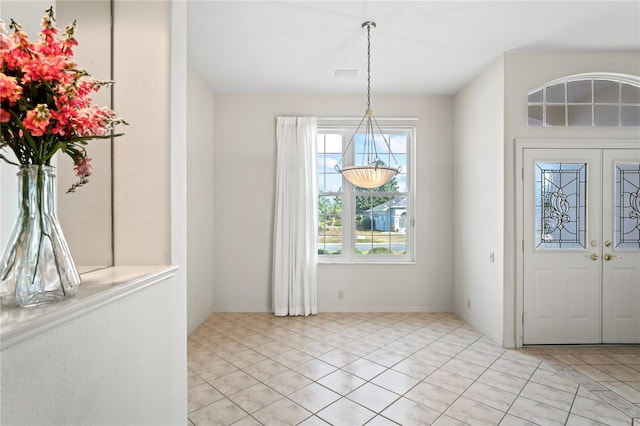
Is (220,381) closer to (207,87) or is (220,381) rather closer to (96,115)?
(96,115)

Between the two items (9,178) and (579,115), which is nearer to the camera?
(9,178)

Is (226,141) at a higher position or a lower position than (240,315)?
higher

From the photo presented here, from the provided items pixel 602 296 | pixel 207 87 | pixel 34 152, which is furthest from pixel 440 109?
pixel 34 152

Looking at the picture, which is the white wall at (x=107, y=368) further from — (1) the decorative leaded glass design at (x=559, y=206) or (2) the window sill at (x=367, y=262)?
(1) the decorative leaded glass design at (x=559, y=206)

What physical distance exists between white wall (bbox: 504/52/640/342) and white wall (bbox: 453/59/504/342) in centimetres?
6

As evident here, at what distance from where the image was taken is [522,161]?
324cm

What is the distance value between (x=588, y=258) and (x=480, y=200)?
117 centimetres

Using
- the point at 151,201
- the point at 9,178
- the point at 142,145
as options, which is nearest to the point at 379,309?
the point at 151,201

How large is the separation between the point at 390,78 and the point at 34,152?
370cm

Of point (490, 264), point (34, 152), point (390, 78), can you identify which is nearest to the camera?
point (34, 152)

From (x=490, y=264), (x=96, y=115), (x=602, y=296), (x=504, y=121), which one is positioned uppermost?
(x=504, y=121)

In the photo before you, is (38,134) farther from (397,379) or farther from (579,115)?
(579,115)

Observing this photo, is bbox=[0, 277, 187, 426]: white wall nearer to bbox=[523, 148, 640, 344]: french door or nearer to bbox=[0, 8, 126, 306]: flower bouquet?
bbox=[0, 8, 126, 306]: flower bouquet

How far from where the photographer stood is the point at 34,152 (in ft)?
2.68
